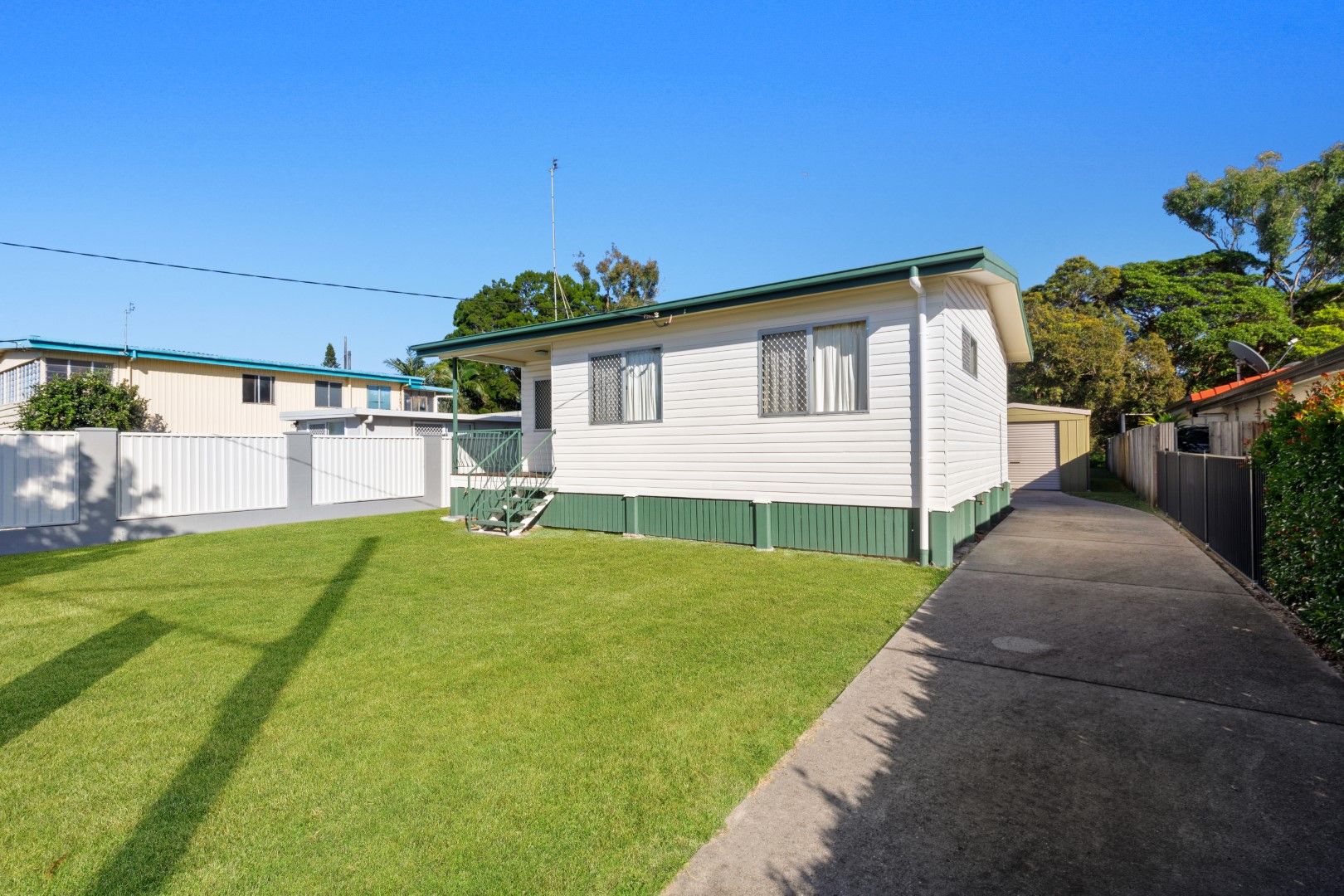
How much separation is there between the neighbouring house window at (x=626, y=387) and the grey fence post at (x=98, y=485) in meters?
8.33

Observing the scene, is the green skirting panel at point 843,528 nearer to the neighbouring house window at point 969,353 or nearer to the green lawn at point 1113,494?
the neighbouring house window at point 969,353

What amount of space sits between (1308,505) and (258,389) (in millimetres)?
27102

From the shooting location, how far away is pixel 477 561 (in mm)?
8531

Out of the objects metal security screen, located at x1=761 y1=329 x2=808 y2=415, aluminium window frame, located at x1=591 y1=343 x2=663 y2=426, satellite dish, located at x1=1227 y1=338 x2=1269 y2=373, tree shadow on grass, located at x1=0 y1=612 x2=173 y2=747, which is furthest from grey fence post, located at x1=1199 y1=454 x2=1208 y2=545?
tree shadow on grass, located at x1=0 y1=612 x2=173 y2=747

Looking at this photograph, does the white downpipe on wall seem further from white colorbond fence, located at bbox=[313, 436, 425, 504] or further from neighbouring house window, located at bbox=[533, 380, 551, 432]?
white colorbond fence, located at bbox=[313, 436, 425, 504]

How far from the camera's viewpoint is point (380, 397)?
2666 cm

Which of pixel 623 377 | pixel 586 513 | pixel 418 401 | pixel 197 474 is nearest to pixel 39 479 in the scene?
pixel 197 474

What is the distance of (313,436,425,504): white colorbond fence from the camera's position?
1395cm

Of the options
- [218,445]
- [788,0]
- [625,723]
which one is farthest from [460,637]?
[788,0]

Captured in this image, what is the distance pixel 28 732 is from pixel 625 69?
15556 mm

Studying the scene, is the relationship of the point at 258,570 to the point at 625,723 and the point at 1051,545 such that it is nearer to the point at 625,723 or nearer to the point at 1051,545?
the point at 625,723

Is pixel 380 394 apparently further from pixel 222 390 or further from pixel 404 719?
pixel 404 719

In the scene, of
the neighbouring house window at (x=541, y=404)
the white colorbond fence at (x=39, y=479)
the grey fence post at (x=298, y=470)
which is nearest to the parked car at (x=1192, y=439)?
the neighbouring house window at (x=541, y=404)

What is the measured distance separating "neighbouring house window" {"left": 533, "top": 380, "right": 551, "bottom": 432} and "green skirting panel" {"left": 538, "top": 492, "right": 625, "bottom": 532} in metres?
2.27
